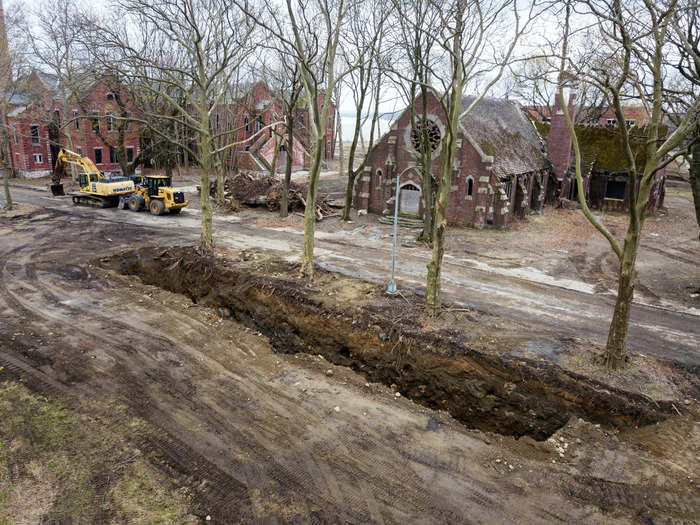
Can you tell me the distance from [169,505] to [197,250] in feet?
46.2

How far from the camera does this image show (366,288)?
16062 millimetres

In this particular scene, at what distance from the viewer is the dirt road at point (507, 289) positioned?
43.7 ft

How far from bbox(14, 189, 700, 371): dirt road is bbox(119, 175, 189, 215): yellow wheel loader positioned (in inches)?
108

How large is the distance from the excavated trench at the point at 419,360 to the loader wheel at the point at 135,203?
13746 mm

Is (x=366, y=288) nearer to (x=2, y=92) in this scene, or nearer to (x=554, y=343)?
(x=554, y=343)

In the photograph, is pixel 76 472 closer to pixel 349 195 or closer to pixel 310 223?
pixel 310 223

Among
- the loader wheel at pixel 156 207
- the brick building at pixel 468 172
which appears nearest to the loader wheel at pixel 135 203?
the loader wheel at pixel 156 207

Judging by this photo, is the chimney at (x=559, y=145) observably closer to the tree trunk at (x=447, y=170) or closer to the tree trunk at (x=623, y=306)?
the tree trunk at (x=447, y=170)

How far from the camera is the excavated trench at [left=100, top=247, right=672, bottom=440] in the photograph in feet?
34.2

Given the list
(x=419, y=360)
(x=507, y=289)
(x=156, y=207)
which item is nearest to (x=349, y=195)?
(x=156, y=207)

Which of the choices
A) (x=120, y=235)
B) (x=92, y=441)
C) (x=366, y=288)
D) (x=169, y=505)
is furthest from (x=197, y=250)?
(x=169, y=505)

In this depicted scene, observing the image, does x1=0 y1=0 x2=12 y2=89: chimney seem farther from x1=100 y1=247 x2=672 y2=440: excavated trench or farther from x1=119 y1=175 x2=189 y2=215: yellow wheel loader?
x1=100 y1=247 x2=672 y2=440: excavated trench

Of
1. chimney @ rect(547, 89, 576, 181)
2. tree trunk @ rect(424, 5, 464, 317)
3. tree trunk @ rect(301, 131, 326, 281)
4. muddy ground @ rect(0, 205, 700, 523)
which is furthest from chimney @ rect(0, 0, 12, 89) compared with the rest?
chimney @ rect(547, 89, 576, 181)

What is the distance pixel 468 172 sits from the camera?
90.1 ft
